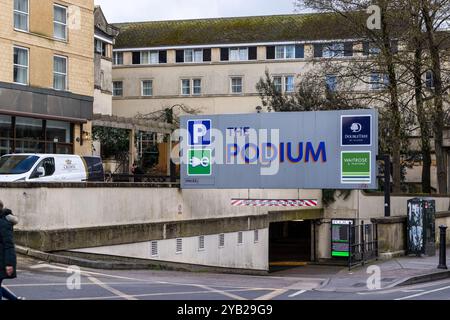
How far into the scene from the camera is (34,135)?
37.7m

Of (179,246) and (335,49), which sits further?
(335,49)

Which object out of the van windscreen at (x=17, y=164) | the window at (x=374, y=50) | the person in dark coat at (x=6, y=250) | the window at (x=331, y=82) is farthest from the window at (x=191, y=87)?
the person in dark coat at (x=6, y=250)

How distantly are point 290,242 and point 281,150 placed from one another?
2131 centimetres

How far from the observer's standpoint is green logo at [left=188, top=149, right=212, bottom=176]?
30.3m

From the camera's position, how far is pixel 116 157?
52719 mm

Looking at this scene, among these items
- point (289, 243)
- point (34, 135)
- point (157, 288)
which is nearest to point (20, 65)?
point (34, 135)

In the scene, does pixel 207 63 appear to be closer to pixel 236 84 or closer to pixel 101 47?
pixel 236 84

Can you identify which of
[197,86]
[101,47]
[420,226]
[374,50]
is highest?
[101,47]

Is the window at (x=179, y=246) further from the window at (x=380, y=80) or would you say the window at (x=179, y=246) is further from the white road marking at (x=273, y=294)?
the window at (x=380, y=80)

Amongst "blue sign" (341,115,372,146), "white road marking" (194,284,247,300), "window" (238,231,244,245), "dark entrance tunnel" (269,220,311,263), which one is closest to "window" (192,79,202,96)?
"dark entrance tunnel" (269,220,311,263)

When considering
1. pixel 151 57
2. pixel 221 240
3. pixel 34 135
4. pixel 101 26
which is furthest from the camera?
pixel 151 57

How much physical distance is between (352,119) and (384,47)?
9285 mm

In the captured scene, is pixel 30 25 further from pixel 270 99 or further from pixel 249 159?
pixel 270 99

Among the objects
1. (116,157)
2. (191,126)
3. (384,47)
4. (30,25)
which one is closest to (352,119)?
(191,126)
